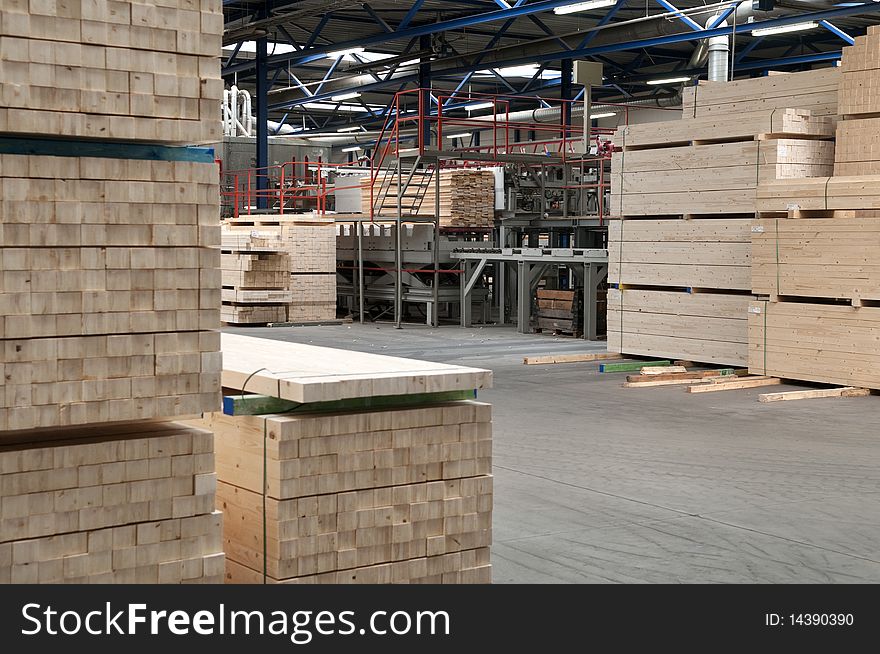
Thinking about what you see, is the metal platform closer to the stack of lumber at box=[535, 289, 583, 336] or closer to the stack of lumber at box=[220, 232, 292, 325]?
the stack of lumber at box=[535, 289, 583, 336]

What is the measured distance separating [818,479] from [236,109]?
2250 centimetres

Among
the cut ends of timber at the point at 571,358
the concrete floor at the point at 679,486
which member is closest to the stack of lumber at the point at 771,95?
the cut ends of timber at the point at 571,358

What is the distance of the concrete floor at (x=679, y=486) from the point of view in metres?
5.35

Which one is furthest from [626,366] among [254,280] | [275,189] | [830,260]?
[275,189]

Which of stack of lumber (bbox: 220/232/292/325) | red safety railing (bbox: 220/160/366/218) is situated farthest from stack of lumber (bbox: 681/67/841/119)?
red safety railing (bbox: 220/160/366/218)

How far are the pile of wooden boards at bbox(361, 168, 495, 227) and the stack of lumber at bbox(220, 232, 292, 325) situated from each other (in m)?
2.01

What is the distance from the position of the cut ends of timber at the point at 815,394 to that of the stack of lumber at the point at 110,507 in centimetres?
727

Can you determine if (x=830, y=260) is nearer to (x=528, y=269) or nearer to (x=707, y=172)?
(x=707, y=172)

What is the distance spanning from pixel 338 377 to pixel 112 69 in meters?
→ 1.42

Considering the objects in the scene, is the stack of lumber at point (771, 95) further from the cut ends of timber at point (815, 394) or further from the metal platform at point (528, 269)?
the metal platform at point (528, 269)

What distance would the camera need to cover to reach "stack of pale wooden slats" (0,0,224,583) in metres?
3.97

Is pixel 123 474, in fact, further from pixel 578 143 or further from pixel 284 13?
pixel 284 13

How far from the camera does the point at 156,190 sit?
166 inches

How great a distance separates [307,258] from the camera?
1967cm
